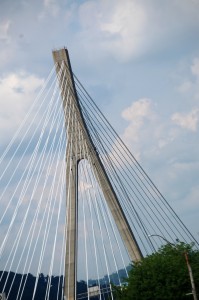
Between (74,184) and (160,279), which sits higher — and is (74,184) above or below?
above

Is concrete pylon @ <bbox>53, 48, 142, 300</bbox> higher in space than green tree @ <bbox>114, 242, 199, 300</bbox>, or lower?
higher

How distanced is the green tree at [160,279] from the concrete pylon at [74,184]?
142 centimetres

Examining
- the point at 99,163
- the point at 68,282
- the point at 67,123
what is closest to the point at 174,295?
the point at 68,282

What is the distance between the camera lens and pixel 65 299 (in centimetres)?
4203

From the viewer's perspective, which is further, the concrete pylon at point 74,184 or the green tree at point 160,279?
the concrete pylon at point 74,184

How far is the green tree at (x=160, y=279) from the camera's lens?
40.2 m

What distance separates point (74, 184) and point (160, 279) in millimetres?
10304

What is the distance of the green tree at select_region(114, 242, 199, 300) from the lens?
1585 inches

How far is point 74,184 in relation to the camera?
43.9 metres

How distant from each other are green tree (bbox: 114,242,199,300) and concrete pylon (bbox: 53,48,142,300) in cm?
142

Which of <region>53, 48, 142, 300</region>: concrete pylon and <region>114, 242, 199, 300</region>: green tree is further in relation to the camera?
<region>53, 48, 142, 300</region>: concrete pylon

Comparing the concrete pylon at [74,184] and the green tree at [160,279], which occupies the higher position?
the concrete pylon at [74,184]

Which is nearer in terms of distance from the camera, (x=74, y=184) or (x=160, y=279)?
(x=160, y=279)

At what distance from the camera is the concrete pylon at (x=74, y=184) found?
42281mm
